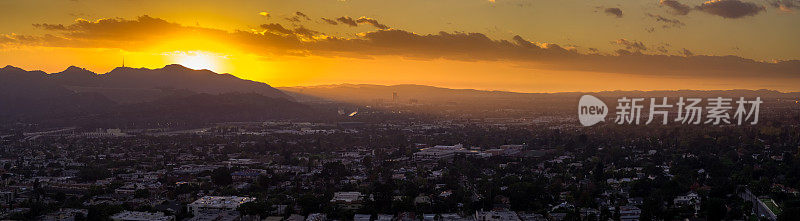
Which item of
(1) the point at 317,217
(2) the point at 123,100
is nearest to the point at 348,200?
(1) the point at 317,217

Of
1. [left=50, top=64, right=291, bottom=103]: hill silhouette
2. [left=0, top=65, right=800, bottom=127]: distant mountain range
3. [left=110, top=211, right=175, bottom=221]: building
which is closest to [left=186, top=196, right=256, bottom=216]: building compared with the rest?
[left=110, top=211, right=175, bottom=221]: building

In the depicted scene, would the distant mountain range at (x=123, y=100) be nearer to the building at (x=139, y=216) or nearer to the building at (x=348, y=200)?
the building at (x=139, y=216)

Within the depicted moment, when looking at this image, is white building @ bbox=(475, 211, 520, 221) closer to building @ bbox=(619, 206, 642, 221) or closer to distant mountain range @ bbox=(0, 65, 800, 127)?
building @ bbox=(619, 206, 642, 221)

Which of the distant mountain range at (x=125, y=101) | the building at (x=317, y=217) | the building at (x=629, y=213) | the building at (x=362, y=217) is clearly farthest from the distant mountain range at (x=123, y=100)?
the building at (x=629, y=213)

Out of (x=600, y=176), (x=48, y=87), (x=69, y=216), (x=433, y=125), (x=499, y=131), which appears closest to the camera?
(x=69, y=216)

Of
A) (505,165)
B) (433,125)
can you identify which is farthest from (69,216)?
(433,125)

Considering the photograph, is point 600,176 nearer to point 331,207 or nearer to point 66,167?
point 331,207
